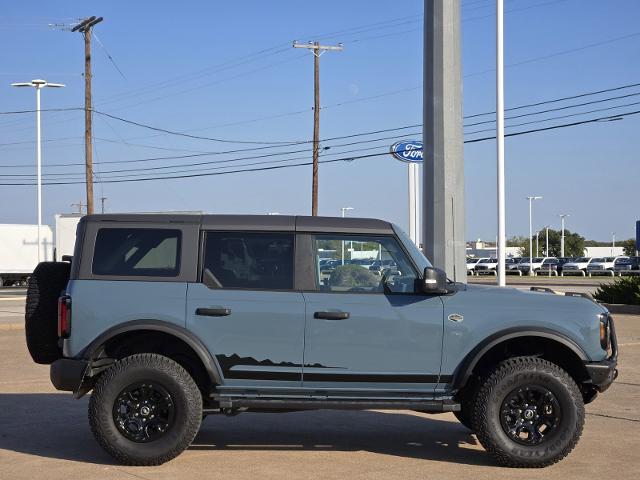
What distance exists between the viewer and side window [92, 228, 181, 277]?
749 cm

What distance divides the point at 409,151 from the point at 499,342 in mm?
20853

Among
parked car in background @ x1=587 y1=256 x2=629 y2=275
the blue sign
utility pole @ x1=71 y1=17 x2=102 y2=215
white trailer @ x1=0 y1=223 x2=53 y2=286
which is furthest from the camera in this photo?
parked car in background @ x1=587 y1=256 x2=629 y2=275

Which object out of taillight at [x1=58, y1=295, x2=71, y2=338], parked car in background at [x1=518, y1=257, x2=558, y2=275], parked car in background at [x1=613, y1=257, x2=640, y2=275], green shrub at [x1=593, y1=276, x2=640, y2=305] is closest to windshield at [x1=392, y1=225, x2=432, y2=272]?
taillight at [x1=58, y1=295, x2=71, y2=338]

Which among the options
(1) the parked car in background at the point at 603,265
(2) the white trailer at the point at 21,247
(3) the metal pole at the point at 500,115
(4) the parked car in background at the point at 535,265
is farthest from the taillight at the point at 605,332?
(4) the parked car in background at the point at 535,265

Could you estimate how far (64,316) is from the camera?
24.0ft

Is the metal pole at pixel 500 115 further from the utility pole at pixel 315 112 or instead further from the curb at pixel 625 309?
the utility pole at pixel 315 112

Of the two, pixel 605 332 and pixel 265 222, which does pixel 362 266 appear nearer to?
pixel 265 222

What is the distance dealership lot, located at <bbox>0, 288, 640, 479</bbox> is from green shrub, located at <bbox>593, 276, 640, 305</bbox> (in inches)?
642

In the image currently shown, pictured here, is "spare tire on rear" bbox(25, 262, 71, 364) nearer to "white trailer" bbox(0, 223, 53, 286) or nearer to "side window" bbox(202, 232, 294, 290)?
"side window" bbox(202, 232, 294, 290)

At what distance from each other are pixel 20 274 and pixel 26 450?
48.7 metres

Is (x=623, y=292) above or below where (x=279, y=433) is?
above

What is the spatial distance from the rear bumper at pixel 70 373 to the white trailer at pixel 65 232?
40313 millimetres

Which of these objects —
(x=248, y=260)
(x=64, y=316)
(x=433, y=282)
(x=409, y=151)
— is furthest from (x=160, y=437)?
(x=409, y=151)

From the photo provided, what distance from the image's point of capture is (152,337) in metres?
7.62
